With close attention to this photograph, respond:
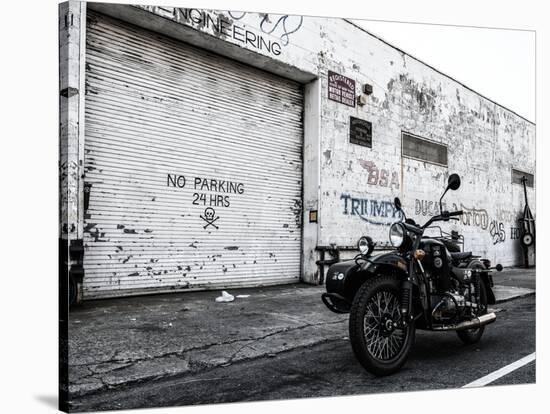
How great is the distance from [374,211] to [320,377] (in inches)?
93.7

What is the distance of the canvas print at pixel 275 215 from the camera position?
3.45m

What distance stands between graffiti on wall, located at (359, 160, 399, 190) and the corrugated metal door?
891 millimetres

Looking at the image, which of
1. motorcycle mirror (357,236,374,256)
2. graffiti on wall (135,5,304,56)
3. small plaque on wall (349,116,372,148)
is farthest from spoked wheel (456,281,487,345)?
graffiti on wall (135,5,304,56)

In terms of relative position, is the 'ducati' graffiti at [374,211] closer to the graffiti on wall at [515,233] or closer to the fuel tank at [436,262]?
the fuel tank at [436,262]

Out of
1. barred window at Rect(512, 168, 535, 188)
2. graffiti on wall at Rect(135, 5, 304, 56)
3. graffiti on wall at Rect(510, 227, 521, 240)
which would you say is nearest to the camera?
graffiti on wall at Rect(135, 5, 304, 56)

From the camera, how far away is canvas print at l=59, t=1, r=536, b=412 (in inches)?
A: 136

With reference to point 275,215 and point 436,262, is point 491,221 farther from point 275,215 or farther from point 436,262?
point 275,215

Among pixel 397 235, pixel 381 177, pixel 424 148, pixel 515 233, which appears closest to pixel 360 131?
pixel 381 177

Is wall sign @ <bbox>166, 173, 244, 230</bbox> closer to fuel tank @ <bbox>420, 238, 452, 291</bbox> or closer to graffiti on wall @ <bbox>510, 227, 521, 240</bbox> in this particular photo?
fuel tank @ <bbox>420, 238, 452, 291</bbox>

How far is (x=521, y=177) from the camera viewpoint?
5633mm

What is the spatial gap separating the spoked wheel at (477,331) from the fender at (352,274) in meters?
1.24

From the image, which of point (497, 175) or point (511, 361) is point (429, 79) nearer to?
point (497, 175)

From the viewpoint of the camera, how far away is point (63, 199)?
3.21m

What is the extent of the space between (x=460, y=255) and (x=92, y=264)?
3.27m
